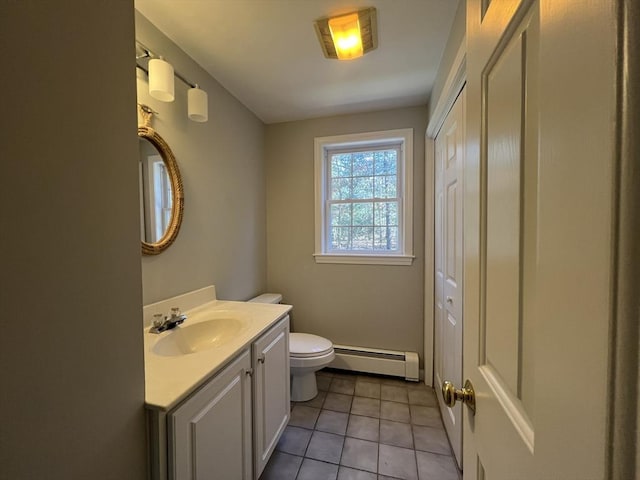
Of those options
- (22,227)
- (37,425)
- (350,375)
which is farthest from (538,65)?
(350,375)

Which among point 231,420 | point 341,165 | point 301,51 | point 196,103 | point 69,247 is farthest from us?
point 341,165

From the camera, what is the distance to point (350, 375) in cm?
248

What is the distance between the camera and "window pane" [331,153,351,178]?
2.65m

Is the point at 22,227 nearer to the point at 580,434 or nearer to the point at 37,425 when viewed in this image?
the point at 37,425

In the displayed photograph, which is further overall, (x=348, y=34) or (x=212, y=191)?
(x=212, y=191)

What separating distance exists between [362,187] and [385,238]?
542 millimetres

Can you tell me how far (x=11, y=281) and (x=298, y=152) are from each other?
7.64 ft

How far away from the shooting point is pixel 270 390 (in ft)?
4.65

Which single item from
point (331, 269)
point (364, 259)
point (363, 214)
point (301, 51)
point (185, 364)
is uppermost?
point (301, 51)

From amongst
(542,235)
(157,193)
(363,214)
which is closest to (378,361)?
(363,214)

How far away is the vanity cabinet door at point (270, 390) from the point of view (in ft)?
4.21

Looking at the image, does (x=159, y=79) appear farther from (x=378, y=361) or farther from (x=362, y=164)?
(x=378, y=361)

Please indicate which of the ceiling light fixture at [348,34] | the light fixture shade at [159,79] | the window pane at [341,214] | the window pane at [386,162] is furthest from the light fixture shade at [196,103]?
the window pane at [386,162]

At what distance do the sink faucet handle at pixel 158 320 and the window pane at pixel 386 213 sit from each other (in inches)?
74.5
